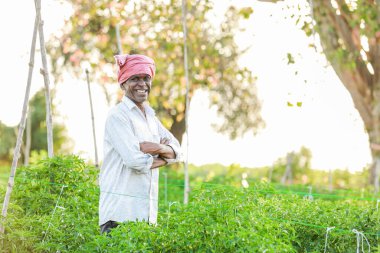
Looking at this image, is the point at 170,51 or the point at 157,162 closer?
the point at 157,162

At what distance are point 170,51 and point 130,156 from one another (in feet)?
26.6

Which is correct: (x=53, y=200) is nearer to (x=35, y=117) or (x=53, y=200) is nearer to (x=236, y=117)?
(x=236, y=117)

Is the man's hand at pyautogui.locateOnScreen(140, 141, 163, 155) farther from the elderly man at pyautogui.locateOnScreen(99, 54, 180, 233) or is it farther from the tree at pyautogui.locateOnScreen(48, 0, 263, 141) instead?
the tree at pyautogui.locateOnScreen(48, 0, 263, 141)

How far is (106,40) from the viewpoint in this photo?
13266 mm

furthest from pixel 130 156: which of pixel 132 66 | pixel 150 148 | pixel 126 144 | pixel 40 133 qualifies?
pixel 40 133

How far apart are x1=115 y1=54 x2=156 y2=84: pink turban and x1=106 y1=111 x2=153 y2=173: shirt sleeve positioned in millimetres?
314

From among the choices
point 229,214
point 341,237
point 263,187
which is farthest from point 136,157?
point 263,187

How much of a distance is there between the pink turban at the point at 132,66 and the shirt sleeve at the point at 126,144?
1.03ft

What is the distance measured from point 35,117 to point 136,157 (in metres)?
15.4

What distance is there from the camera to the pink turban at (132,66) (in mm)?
4680

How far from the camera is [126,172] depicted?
457 cm

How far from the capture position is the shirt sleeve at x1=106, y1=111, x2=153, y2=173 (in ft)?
A: 14.6

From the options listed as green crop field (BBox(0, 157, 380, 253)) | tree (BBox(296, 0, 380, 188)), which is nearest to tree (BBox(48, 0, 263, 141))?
tree (BBox(296, 0, 380, 188))

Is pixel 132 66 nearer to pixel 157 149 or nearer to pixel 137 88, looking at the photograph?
pixel 137 88
